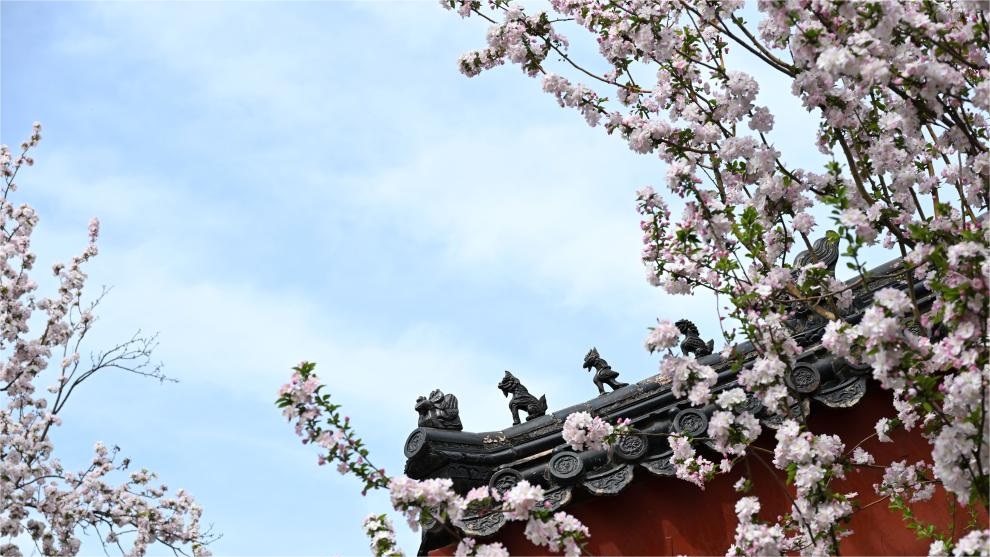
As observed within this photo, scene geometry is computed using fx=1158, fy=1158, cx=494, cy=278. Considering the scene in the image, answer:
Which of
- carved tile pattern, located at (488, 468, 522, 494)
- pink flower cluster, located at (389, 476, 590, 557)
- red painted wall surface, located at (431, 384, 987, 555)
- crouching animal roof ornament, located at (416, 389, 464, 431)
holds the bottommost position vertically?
pink flower cluster, located at (389, 476, 590, 557)

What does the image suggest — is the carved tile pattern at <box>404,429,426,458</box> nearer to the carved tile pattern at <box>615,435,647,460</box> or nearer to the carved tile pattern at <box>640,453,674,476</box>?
the carved tile pattern at <box>615,435,647,460</box>

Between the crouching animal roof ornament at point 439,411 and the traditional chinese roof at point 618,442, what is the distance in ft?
0.35

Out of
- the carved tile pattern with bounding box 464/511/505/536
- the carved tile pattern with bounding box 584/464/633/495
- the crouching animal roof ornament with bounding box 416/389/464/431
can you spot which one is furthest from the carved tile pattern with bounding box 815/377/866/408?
the crouching animal roof ornament with bounding box 416/389/464/431

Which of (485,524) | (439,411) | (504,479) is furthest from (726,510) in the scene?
(439,411)

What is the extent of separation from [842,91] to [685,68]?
1098mm

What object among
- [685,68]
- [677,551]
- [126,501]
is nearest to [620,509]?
[677,551]

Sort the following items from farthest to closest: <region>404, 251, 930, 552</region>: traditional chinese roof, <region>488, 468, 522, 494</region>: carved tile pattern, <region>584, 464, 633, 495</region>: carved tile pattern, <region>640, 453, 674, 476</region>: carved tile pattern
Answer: <region>488, 468, 522, 494</region>: carved tile pattern < <region>584, 464, 633, 495</region>: carved tile pattern < <region>640, 453, 674, 476</region>: carved tile pattern < <region>404, 251, 930, 552</region>: traditional chinese roof

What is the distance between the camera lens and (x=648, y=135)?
6.57 m

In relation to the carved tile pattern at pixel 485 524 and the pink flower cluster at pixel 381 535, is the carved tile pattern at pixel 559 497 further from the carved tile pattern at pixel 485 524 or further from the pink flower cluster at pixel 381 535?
the pink flower cluster at pixel 381 535

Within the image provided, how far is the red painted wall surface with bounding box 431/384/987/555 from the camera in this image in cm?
704

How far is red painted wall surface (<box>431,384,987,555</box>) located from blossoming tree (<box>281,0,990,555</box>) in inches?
20.9

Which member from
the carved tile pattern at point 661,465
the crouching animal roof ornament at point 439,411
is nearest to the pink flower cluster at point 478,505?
the carved tile pattern at point 661,465

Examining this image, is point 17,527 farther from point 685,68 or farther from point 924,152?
point 924,152

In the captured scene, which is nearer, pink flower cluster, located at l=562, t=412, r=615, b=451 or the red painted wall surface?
pink flower cluster, located at l=562, t=412, r=615, b=451
